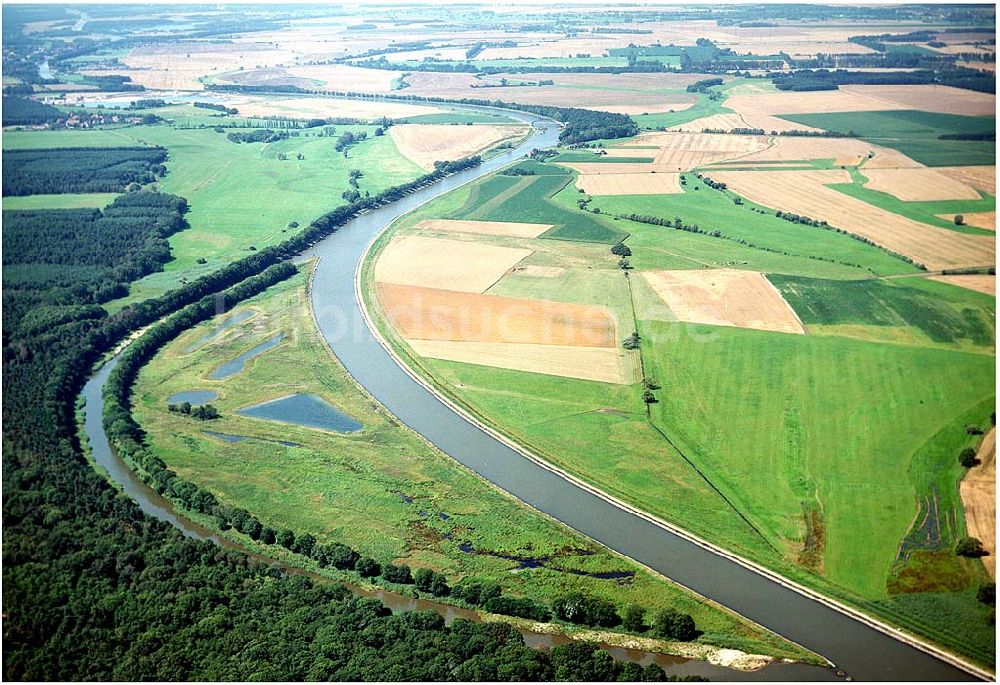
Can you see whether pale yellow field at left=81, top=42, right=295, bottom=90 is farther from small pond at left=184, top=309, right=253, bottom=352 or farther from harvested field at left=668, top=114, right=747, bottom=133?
small pond at left=184, top=309, right=253, bottom=352

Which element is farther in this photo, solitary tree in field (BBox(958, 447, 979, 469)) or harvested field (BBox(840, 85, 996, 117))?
harvested field (BBox(840, 85, 996, 117))

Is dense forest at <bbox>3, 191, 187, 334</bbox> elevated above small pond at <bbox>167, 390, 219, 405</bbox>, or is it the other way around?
dense forest at <bbox>3, 191, 187, 334</bbox>

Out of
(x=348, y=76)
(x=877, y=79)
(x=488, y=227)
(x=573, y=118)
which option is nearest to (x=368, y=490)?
(x=488, y=227)

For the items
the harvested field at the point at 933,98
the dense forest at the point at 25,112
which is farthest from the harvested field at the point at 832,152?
the dense forest at the point at 25,112

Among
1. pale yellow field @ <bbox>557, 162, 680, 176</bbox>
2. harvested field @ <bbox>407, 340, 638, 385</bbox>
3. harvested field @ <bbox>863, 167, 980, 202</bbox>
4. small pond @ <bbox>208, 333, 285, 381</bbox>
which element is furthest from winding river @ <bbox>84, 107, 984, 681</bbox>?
harvested field @ <bbox>863, 167, 980, 202</bbox>

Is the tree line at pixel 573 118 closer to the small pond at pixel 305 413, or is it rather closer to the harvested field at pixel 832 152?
the harvested field at pixel 832 152

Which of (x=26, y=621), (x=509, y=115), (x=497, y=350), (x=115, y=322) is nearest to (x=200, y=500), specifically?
(x=26, y=621)

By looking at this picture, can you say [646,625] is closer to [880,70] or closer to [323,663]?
[323,663]
